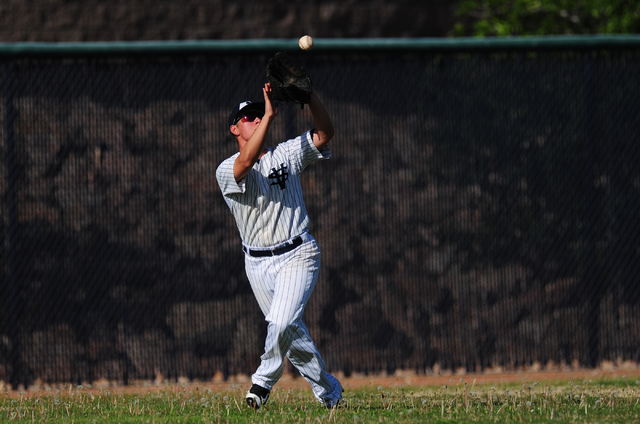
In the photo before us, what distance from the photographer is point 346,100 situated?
298 inches

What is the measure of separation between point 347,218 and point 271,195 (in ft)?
7.98

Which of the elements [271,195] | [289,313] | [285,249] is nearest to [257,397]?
[289,313]

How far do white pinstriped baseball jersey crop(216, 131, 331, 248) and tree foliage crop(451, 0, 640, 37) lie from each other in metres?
4.49

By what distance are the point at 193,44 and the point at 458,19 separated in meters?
4.38

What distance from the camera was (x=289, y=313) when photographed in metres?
4.89

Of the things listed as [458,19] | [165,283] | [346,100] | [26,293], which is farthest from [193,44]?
[458,19]

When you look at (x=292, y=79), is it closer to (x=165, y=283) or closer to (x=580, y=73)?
(x=165, y=283)

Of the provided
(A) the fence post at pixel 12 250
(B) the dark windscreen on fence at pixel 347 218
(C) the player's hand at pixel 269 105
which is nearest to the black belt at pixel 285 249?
(C) the player's hand at pixel 269 105

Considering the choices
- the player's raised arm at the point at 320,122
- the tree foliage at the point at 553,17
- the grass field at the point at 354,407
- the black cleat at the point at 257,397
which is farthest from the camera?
the tree foliage at the point at 553,17

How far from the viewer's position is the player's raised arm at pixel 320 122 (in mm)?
4875

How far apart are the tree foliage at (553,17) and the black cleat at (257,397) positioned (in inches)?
214

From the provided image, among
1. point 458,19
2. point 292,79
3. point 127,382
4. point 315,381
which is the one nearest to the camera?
point 292,79

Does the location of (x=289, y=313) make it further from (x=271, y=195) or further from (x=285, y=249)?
(x=271, y=195)

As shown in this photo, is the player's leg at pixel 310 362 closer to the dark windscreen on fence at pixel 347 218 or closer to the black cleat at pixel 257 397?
the black cleat at pixel 257 397
